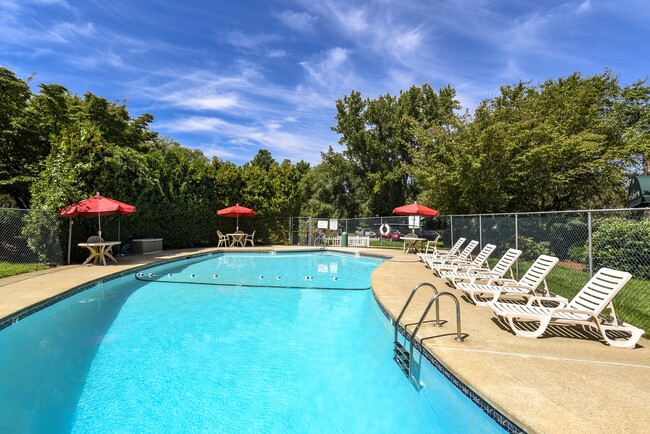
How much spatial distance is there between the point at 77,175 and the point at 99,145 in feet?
4.21

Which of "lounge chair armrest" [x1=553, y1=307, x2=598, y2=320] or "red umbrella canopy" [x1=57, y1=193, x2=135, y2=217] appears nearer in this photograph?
"lounge chair armrest" [x1=553, y1=307, x2=598, y2=320]

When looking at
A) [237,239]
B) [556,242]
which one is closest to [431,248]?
[556,242]

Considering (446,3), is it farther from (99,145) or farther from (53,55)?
(53,55)

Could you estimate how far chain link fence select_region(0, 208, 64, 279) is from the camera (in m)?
9.49

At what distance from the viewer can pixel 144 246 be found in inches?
542

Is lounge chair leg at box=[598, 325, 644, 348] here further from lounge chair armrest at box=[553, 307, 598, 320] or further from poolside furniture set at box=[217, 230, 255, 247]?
poolside furniture set at box=[217, 230, 255, 247]

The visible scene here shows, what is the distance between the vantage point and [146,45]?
1295 cm

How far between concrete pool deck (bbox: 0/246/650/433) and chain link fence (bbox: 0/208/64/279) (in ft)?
17.1

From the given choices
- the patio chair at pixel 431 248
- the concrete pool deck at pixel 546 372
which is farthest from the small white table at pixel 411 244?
the concrete pool deck at pixel 546 372

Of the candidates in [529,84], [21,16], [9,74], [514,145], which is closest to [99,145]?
[21,16]

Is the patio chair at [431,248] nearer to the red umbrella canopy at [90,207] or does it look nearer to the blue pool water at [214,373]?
the blue pool water at [214,373]

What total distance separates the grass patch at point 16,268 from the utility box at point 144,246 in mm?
3775

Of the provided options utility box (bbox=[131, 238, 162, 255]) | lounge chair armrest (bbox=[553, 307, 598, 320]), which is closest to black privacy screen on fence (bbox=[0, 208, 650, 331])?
lounge chair armrest (bbox=[553, 307, 598, 320])

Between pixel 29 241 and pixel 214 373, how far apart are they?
A: 9.05 meters
